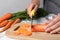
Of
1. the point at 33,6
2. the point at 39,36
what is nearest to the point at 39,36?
the point at 39,36

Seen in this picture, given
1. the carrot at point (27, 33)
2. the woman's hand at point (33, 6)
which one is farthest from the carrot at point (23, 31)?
the woman's hand at point (33, 6)

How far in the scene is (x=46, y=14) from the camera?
3.64 ft

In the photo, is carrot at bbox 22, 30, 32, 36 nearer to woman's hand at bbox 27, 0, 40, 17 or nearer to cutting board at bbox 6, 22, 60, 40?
cutting board at bbox 6, 22, 60, 40

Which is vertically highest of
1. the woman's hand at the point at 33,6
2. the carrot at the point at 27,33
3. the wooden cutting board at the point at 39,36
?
the woman's hand at the point at 33,6

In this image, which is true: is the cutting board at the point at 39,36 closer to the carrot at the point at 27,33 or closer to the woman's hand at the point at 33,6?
the carrot at the point at 27,33

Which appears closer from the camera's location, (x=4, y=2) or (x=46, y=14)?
(x=46, y=14)

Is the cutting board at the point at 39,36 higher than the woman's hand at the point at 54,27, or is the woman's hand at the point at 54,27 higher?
the woman's hand at the point at 54,27

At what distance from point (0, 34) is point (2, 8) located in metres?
0.55

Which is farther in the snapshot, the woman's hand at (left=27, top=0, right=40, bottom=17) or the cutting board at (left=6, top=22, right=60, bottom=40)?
the woman's hand at (left=27, top=0, right=40, bottom=17)

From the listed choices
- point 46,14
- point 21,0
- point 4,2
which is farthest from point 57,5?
point 4,2

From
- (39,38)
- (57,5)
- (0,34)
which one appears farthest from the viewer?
(57,5)

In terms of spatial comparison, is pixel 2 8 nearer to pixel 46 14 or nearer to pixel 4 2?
pixel 4 2

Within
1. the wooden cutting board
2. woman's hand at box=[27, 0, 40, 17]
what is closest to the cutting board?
the wooden cutting board

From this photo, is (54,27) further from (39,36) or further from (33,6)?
(33,6)
